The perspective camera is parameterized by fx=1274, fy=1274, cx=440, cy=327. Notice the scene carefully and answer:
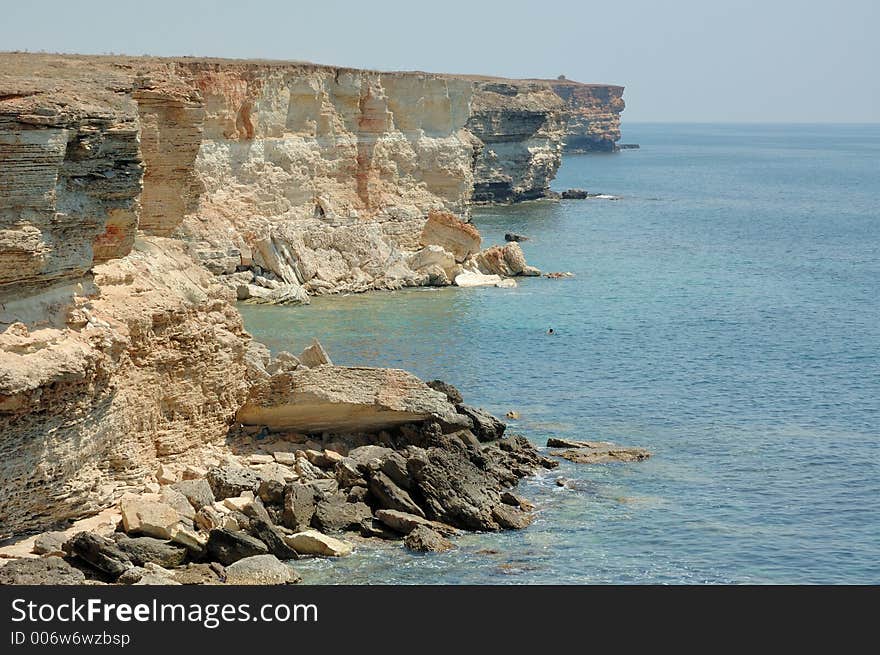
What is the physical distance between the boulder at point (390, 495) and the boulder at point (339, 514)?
34cm

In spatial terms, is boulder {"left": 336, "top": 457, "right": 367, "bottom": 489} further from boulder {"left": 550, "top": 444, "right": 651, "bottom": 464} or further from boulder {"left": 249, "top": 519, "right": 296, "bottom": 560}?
boulder {"left": 550, "top": 444, "right": 651, "bottom": 464}

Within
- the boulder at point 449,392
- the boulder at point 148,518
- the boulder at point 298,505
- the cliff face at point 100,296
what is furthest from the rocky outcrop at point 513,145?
the boulder at point 148,518

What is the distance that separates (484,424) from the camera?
31.2 metres

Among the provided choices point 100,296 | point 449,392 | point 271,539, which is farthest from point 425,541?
point 449,392

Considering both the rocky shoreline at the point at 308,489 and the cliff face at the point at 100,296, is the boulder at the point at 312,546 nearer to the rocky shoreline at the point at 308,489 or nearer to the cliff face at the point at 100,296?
the rocky shoreline at the point at 308,489

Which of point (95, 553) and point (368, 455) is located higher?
point (368, 455)

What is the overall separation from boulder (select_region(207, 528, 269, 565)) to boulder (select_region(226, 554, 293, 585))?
0.24 meters

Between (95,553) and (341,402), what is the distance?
8.26 m

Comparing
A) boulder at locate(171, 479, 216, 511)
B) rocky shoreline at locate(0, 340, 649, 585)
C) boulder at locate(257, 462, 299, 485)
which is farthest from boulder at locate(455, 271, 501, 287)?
boulder at locate(171, 479, 216, 511)

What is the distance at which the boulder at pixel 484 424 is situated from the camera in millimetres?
31062

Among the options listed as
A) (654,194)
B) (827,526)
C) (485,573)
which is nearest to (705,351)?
(827,526)

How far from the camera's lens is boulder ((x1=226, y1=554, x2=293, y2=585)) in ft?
69.9

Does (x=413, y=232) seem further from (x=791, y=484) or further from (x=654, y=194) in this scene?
(x=654, y=194)

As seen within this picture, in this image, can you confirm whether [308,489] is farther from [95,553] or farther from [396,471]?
[95,553]
